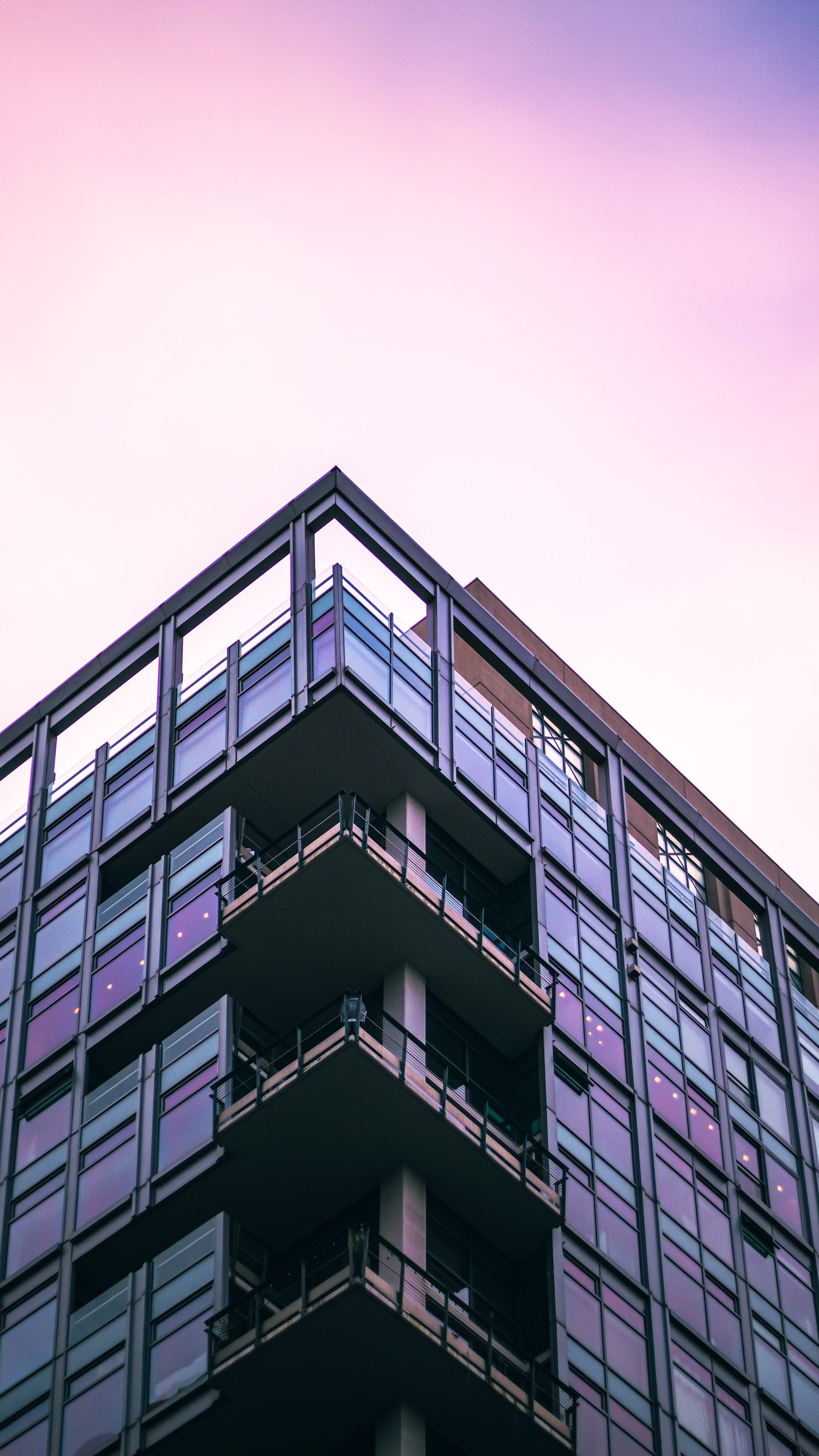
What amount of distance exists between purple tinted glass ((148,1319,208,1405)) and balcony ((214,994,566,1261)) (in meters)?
3.07

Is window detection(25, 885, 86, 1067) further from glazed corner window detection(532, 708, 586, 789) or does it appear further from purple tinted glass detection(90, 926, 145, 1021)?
glazed corner window detection(532, 708, 586, 789)

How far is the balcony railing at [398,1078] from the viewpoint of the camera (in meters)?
37.1

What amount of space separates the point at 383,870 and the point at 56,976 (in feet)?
34.4

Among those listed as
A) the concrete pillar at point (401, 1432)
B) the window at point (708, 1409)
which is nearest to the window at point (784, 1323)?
the window at point (708, 1409)

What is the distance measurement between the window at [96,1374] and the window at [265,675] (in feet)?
41.6

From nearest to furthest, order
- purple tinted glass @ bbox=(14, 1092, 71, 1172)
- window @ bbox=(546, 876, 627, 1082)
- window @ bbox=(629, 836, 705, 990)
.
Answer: purple tinted glass @ bbox=(14, 1092, 71, 1172)
window @ bbox=(546, 876, 627, 1082)
window @ bbox=(629, 836, 705, 990)

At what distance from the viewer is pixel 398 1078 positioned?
3684 cm

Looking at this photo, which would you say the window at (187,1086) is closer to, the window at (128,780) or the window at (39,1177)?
the window at (39,1177)

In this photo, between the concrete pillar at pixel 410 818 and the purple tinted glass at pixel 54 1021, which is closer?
the concrete pillar at pixel 410 818

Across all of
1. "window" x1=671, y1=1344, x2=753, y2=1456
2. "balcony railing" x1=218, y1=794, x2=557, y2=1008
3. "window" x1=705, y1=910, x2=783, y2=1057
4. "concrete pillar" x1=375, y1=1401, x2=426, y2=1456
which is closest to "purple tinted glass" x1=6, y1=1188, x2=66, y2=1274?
"balcony railing" x1=218, y1=794, x2=557, y2=1008

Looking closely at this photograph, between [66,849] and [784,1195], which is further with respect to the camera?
[66,849]

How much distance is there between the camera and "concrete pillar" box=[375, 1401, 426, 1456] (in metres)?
34.0

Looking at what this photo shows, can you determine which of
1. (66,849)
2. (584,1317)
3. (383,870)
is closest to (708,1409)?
(584,1317)

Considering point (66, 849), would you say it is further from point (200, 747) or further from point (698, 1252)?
point (698, 1252)
